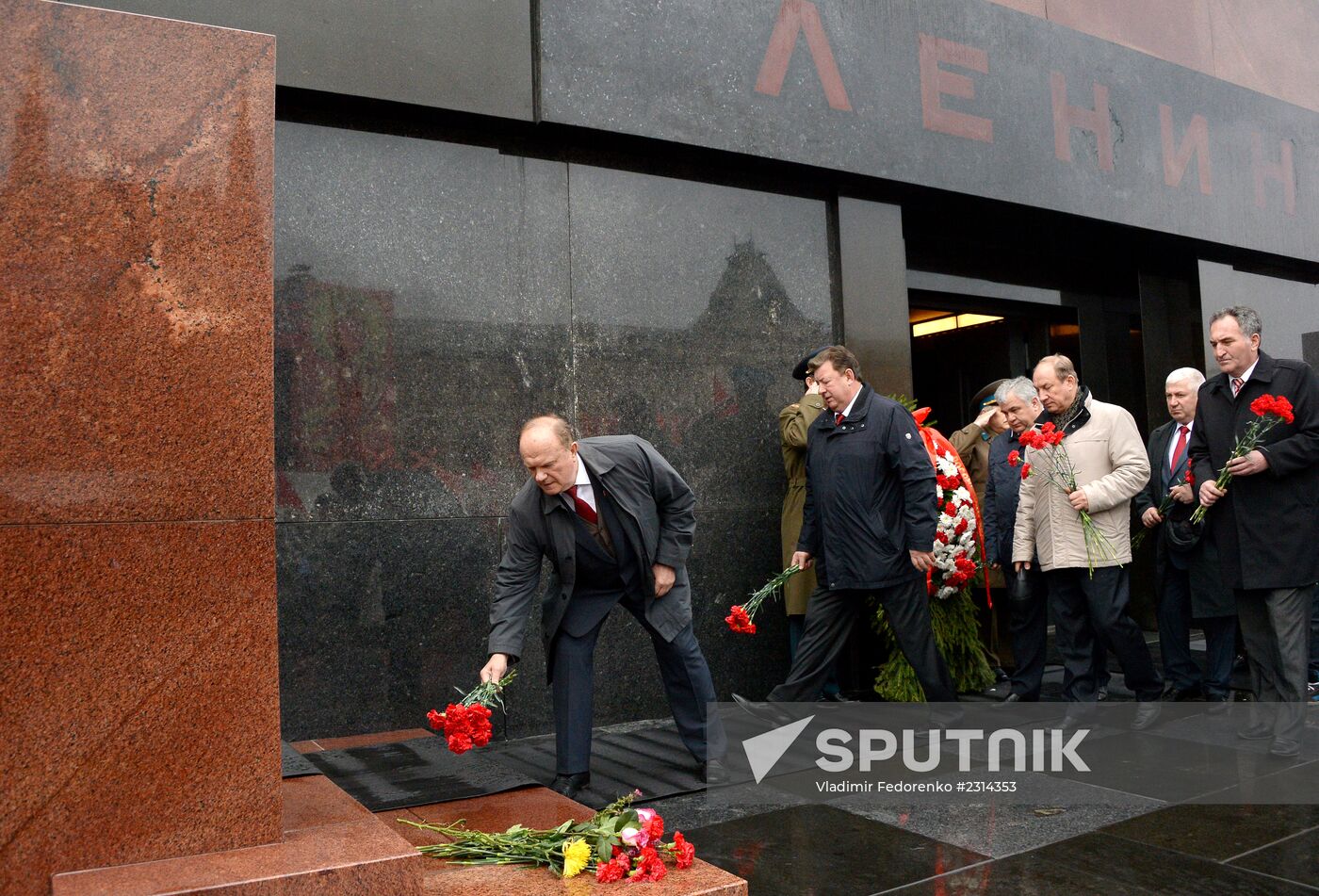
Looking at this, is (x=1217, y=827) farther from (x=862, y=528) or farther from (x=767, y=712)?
(x=767, y=712)

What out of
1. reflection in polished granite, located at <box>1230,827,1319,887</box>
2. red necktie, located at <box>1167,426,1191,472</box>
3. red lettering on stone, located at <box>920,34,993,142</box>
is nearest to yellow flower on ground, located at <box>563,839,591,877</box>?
reflection in polished granite, located at <box>1230,827,1319,887</box>

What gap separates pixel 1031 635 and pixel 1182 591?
3.43 ft

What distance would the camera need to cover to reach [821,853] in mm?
4074

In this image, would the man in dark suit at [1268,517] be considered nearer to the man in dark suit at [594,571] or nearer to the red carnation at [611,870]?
the man in dark suit at [594,571]

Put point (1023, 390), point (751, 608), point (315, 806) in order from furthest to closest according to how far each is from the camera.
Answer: point (751, 608), point (1023, 390), point (315, 806)

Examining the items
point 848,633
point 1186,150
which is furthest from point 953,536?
point 1186,150

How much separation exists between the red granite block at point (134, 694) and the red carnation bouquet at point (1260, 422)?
458 cm

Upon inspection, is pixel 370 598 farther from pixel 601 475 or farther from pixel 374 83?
pixel 374 83

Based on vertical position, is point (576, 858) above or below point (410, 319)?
below

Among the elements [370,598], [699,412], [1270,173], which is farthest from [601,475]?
[1270,173]

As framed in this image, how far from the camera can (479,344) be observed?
6.31 metres

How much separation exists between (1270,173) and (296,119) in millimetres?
8755

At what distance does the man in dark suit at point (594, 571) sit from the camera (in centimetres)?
490

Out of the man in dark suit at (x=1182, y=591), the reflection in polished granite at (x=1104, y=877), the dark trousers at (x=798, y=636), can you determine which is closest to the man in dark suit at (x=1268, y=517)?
the man in dark suit at (x=1182, y=591)
